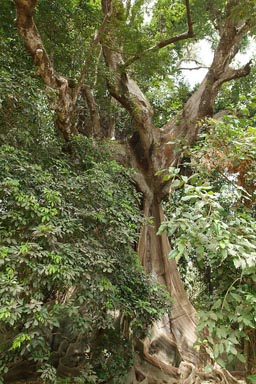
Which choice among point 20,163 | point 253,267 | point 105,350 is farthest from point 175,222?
point 105,350

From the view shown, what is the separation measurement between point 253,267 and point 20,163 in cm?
204

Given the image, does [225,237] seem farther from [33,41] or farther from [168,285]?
[168,285]

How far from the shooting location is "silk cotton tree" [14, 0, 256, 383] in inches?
178

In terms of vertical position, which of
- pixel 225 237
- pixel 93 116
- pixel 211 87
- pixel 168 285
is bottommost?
pixel 168 285

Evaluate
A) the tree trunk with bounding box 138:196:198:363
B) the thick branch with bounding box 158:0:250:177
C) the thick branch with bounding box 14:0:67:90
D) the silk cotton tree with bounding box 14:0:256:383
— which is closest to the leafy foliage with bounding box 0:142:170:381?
the silk cotton tree with bounding box 14:0:256:383

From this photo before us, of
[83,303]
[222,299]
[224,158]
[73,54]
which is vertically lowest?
[83,303]

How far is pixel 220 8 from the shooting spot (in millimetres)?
6270

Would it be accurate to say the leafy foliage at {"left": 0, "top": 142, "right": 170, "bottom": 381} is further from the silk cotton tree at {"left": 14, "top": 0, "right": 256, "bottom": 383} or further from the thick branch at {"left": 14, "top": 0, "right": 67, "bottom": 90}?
the thick branch at {"left": 14, "top": 0, "right": 67, "bottom": 90}

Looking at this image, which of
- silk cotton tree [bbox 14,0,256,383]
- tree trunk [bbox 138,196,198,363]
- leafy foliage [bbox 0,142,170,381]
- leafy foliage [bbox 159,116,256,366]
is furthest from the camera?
tree trunk [bbox 138,196,198,363]

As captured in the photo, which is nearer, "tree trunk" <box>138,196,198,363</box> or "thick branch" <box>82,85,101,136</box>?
"tree trunk" <box>138,196,198,363</box>

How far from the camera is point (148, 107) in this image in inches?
249

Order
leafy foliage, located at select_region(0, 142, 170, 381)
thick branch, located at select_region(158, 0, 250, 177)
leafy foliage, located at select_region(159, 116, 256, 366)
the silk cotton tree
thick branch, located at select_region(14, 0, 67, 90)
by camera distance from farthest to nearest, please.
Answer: thick branch, located at select_region(158, 0, 250, 177) < the silk cotton tree < thick branch, located at select_region(14, 0, 67, 90) < leafy foliage, located at select_region(0, 142, 170, 381) < leafy foliage, located at select_region(159, 116, 256, 366)

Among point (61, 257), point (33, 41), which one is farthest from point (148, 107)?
point (61, 257)

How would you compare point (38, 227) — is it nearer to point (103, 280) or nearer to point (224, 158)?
point (103, 280)
